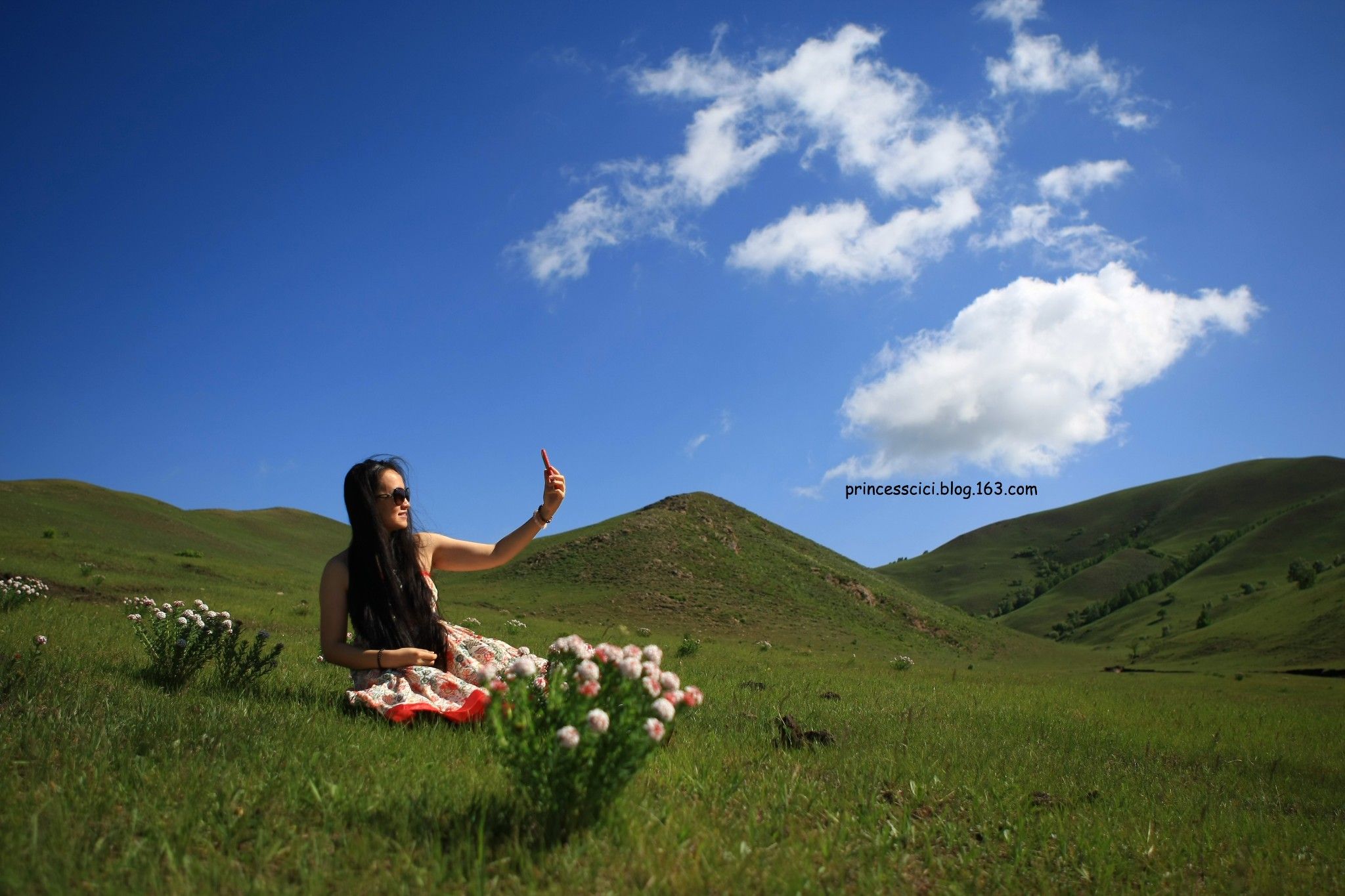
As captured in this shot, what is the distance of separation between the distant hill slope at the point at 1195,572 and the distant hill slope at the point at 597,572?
15365mm

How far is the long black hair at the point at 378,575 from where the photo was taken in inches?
230

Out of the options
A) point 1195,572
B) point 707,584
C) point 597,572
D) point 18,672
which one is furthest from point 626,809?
point 1195,572

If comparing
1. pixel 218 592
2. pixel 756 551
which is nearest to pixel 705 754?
pixel 218 592

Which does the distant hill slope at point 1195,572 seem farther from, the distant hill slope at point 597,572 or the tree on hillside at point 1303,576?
the distant hill slope at point 597,572

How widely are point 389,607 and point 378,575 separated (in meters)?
0.28

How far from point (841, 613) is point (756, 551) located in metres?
9.72

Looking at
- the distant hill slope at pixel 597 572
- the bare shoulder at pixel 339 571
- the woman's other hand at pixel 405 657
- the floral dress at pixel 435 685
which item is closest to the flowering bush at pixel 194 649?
the bare shoulder at pixel 339 571

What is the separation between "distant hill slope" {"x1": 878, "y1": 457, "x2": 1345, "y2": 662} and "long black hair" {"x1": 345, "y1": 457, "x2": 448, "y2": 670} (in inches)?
1761

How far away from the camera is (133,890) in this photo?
2725 mm

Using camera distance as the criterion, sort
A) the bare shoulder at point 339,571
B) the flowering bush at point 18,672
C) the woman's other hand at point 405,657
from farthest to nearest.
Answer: the bare shoulder at point 339,571 → the woman's other hand at point 405,657 → the flowering bush at point 18,672

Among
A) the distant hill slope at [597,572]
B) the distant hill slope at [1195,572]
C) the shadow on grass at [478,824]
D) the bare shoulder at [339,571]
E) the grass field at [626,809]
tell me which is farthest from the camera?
the distant hill slope at [1195,572]

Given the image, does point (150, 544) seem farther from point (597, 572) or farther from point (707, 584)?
point (707, 584)

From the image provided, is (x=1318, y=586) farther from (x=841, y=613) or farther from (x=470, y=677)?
(x=470, y=677)

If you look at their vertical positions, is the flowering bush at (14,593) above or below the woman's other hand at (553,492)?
below
